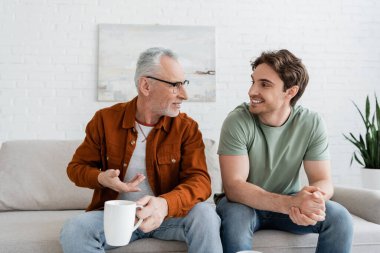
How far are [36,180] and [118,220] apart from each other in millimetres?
1200

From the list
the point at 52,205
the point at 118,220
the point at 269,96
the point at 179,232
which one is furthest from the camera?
the point at 52,205

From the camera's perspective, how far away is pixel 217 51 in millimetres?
3295

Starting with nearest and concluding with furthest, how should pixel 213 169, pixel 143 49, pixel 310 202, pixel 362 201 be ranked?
1. pixel 310 202
2. pixel 362 201
3. pixel 213 169
4. pixel 143 49

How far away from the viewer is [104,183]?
1.53 m

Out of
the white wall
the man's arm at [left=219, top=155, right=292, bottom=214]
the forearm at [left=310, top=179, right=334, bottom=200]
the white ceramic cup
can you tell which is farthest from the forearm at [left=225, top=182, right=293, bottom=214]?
the white wall

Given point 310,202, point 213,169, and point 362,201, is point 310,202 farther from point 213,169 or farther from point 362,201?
point 213,169

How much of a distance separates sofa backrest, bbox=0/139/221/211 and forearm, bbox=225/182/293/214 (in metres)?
0.57

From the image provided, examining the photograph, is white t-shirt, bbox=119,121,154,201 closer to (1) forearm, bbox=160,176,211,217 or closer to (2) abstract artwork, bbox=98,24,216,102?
(1) forearm, bbox=160,176,211,217

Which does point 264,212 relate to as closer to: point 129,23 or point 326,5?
point 129,23

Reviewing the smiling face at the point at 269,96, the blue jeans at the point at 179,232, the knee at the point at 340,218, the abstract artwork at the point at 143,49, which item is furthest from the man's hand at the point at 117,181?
the abstract artwork at the point at 143,49

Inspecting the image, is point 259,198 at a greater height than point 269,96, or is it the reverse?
point 269,96

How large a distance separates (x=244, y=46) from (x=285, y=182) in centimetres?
176

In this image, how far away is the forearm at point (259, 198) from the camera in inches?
62.0

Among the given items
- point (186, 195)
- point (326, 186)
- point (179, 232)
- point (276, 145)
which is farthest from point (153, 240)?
point (326, 186)
